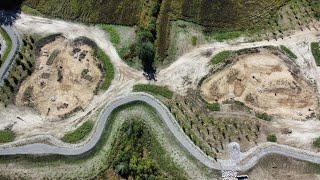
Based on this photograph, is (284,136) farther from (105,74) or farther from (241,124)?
(105,74)

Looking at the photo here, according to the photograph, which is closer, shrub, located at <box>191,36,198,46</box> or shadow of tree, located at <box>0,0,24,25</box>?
shrub, located at <box>191,36,198,46</box>

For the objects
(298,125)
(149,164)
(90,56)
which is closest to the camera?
(149,164)

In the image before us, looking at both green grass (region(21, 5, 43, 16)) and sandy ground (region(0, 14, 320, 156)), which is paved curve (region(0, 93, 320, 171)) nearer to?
sandy ground (region(0, 14, 320, 156))

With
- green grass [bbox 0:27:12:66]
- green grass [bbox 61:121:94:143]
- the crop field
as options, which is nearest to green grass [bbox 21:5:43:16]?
green grass [bbox 0:27:12:66]

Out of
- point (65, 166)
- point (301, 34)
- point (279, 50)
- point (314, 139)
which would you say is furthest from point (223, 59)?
point (65, 166)

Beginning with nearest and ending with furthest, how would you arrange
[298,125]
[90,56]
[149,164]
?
[149,164], [298,125], [90,56]

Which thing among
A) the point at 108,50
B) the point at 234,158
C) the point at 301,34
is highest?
the point at 301,34

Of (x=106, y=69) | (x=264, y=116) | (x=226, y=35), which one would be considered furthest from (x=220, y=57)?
(x=106, y=69)
